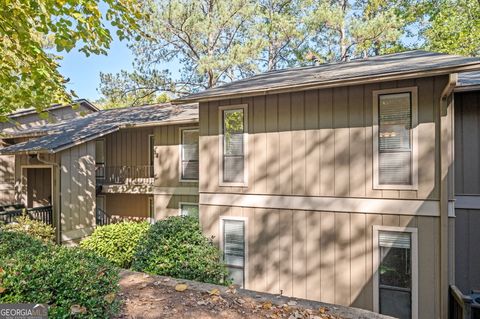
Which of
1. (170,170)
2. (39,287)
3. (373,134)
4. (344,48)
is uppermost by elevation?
(344,48)

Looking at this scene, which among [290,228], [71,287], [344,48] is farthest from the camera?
[344,48]

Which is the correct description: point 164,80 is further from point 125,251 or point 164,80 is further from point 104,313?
point 104,313

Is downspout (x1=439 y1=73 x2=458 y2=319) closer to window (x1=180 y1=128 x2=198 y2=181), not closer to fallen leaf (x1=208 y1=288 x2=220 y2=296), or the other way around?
fallen leaf (x1=208 y1=288 x2=220 y2=296)

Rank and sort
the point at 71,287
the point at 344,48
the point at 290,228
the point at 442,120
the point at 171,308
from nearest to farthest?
the point at 71,287, the point at 171,308, the point at 442,120, the point at 290,228, the point at 344,48

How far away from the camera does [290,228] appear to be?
23.9 ft

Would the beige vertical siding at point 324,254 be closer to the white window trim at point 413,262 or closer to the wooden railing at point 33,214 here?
the white window trim at point 413,262

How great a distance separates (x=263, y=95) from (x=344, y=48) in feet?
48.8

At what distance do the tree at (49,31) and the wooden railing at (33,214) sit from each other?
4877 millimetres

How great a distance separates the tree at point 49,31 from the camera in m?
6.11

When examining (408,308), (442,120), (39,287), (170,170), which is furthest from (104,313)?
(170,170)

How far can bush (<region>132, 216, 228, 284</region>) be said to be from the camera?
6.69m

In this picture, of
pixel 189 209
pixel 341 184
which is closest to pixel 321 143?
pixel 341 184

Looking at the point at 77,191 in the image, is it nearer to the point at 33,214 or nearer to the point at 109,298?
the point at 33,214

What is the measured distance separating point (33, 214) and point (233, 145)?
798 cm
